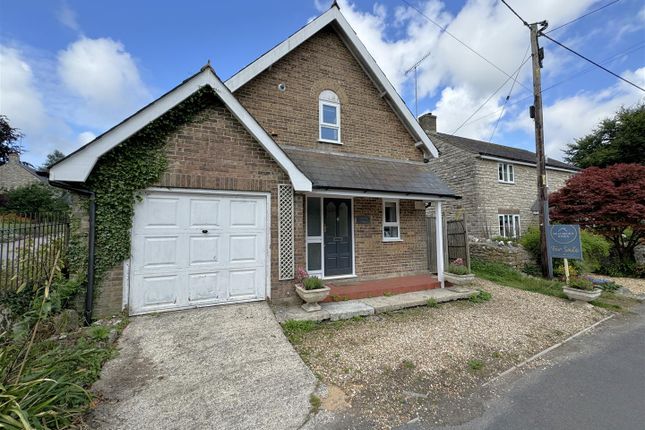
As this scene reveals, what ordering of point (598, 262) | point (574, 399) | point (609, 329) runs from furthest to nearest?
point (598, 262), point (609, 329), point (574, 399)

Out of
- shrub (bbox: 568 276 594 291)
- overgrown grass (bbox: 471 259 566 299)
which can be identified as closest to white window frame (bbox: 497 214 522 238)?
overgrown grass (bbox: 471 259 566 299)

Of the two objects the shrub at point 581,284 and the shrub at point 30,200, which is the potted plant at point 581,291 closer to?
the shrub at point 581,284

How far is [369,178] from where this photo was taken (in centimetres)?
804

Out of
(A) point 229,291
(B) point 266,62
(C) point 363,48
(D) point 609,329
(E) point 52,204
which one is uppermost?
(C) point 363,48

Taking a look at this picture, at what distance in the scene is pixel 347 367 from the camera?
4121 millimetres

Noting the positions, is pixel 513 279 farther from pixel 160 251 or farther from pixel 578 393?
pixel 160 251

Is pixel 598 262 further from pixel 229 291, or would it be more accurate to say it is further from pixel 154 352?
pixel 154 352

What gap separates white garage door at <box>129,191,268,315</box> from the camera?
557cm

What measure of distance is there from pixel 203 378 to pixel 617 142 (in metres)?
40.4

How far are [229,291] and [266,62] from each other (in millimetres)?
6225

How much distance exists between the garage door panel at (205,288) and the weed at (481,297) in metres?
6.46

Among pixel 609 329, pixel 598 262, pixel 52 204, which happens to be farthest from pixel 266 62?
pixel 52 204

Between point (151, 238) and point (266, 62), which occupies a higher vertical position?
point (266, 62)

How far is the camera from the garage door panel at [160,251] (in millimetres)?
5586
